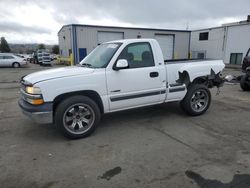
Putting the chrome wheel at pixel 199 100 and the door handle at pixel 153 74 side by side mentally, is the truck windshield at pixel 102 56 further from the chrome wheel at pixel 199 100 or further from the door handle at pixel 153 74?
the chrome wheel at pixel 199 100

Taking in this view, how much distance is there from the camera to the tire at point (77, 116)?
4.03 m

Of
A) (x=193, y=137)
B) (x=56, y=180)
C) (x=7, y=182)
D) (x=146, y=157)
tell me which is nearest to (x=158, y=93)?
(x=193, y=137)

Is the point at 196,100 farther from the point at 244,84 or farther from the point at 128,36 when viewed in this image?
the point at 128,36

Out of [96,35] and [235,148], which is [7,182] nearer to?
[235,148]

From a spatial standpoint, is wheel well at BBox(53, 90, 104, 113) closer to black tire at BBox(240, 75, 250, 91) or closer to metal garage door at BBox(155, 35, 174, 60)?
black tire at BBox(240, 75, 250, 91)

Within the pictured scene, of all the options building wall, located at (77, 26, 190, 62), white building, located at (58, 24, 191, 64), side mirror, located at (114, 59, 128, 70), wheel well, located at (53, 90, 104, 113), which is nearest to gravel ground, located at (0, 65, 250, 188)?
wheel well, located at (53, 90, 104, 113)

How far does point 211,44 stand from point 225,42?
90.6 inches

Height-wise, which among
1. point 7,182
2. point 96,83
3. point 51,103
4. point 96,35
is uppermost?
point 96,35

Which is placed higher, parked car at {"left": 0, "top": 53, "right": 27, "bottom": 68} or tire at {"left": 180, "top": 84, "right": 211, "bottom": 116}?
parked car at {"left": 0, "top": 53, "right": 27, "bottom": 68}

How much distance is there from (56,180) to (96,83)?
6.26 ft

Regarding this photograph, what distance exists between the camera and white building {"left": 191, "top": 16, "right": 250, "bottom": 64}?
23.6 metres

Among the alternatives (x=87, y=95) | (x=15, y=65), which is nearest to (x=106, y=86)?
(x=87, y=95)

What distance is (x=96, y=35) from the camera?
24203 mm

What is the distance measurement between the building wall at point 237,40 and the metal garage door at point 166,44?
6736mm
